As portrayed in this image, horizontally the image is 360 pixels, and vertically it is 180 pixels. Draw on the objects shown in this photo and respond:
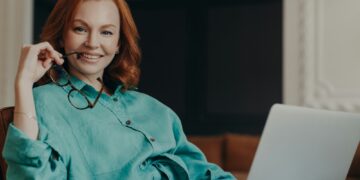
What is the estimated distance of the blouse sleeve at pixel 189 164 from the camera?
1.18m

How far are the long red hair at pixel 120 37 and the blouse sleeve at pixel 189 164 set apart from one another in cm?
15

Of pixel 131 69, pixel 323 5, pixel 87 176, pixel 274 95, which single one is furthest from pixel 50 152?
pixel 274 95

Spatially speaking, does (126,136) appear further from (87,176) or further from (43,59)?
(43,59)

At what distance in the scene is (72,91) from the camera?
1127 mm

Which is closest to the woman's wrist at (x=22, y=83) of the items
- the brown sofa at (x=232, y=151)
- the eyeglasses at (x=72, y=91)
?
the eyeglasses at (x=72, y=91)

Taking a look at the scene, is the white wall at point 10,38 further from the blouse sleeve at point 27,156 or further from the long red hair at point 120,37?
the blouse sleeve at point 27,156

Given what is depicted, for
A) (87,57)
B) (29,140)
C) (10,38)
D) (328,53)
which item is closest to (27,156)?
(29,140)

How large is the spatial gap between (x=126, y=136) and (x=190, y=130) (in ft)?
7.07

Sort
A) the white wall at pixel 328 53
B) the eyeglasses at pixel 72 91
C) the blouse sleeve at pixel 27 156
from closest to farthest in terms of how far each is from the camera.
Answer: the blouse sleeve at pixel 27 156
the eyeglasses at pixel 72 91
the white wall at pixel 328 53

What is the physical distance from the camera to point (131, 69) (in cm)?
130

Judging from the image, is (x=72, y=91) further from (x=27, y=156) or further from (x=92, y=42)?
(x=27, y=156)

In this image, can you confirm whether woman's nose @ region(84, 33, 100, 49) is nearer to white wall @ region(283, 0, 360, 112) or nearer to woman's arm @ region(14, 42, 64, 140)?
woman's arm @ region(14, 42, 64, 140)

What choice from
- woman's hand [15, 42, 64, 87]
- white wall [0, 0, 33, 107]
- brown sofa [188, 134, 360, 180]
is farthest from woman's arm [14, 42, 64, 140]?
white wall [0, 0, 33, 107]

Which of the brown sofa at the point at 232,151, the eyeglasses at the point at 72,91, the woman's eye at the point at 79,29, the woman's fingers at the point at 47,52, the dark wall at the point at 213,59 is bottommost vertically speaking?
the brown sofa at the point at 232,151
